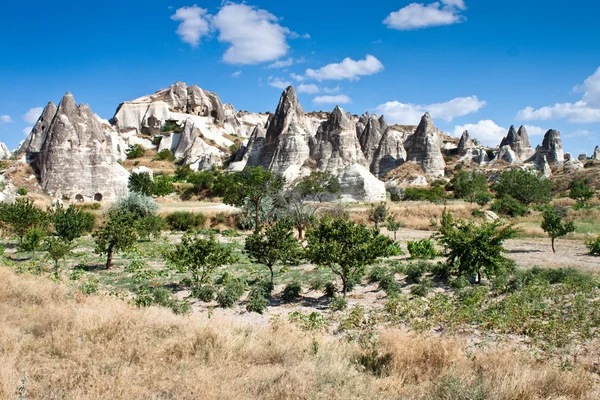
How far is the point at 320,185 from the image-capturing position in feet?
135

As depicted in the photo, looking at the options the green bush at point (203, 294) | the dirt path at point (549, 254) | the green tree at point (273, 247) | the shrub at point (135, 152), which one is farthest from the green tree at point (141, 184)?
the shrub at point (135, 152)

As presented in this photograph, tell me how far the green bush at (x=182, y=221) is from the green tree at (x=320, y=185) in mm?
10825

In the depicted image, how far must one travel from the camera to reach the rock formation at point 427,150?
6519 centimetres

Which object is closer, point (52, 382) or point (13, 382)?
point (13, 382)

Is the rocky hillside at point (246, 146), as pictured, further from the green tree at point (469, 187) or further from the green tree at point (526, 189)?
the green tree at point (526, 189)

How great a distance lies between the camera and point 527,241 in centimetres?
2447

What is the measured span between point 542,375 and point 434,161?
2476 inches

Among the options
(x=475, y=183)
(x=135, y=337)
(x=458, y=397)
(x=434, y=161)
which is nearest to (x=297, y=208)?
(x=135, y=337)

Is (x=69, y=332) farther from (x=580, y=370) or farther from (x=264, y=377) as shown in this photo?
(x=580, y=370)

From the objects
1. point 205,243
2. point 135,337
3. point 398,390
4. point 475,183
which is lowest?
point 398,390

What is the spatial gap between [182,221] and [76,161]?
12666 mm

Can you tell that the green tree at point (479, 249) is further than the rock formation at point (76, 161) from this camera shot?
No

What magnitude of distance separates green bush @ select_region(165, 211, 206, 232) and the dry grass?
21.6 metres

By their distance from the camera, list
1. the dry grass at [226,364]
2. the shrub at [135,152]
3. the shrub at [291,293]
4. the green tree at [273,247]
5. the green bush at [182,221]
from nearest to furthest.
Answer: the dry grass at [226,364] < the shrub at [291,293] < the green tree at [273,247] < the green bush at [182,221] < the shrub at [135,152]
